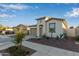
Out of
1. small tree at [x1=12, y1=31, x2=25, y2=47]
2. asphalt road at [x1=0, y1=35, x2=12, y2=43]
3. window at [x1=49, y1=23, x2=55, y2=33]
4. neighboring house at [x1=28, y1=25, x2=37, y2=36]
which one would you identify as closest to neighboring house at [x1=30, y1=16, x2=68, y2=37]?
window at [x1=49, y1=23, x2=55, y2=33]

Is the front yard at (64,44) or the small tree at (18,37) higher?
the small tree at (18,37)

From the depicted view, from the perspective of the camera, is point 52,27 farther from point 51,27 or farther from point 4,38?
point 4,38

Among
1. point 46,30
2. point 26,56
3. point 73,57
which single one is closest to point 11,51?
point 26,56

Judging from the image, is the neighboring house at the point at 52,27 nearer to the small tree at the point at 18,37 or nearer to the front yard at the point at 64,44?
the front yard at the point at 64,44

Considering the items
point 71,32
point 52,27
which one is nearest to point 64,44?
point 71,32

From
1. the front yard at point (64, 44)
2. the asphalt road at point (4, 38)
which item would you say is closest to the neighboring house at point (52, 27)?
the front yard at point (64, 44)

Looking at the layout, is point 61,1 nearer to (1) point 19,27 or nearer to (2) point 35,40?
(1) point 19,27

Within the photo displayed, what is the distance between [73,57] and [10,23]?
Result: 375 cm

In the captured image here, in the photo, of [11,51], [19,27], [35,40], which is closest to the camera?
[11,51]

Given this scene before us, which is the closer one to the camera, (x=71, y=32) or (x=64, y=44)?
(x=64, y=44)

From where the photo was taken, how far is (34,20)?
870 centimetres

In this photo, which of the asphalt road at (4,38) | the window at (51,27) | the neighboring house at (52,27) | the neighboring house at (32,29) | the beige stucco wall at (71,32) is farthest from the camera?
the window at (51,27)

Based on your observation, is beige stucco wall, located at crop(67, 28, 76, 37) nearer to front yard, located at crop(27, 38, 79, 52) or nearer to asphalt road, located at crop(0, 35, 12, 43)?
front yard, located at crop(27, 38, 79, 52)

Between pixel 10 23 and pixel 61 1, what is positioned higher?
pixel 61 1
